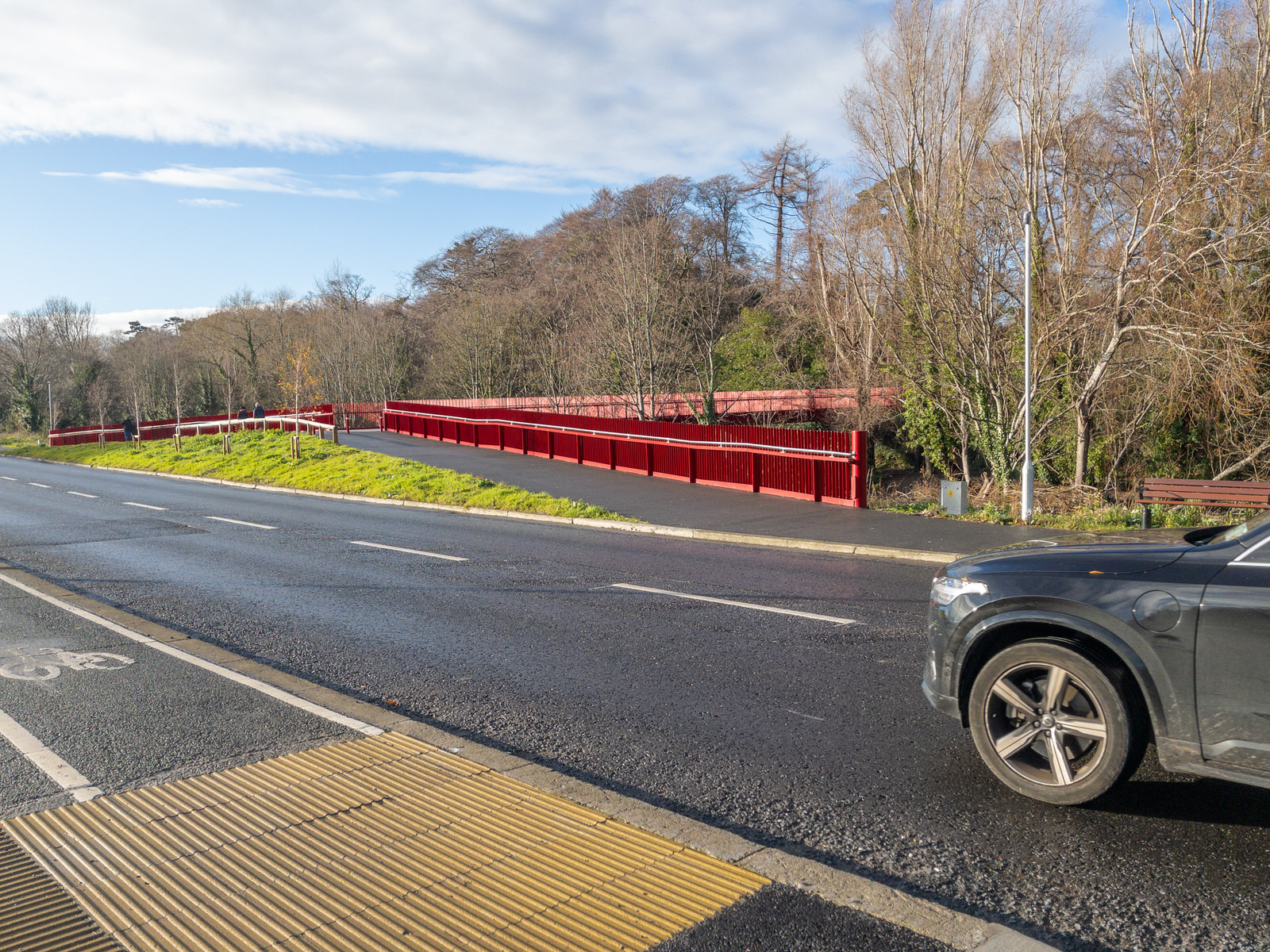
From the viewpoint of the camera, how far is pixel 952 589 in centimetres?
462

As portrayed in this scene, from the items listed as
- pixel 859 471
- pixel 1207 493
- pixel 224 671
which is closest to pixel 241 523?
pixel 224 671

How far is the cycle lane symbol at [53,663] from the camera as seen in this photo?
22.0 feet

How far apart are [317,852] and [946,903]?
245cm

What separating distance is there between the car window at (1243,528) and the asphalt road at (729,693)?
1.22m

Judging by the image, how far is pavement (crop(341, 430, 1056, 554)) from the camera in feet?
42.8

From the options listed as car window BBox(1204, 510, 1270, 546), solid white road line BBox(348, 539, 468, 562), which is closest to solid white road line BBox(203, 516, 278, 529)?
solid white road line BBox(348, 539, 468, 562)

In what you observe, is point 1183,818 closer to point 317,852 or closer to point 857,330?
point 317,852

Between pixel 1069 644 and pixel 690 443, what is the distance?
16.7 m

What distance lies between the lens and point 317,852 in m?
3.69

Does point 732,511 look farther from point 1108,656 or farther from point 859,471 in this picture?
point 1108,656

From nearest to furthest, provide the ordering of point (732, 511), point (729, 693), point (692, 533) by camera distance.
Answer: point (729, 693) < point (692, 533) < point (732, 511)

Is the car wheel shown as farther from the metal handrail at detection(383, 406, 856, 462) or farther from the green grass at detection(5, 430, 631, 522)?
the metal handrail at detection(383, 406, 856, 462)

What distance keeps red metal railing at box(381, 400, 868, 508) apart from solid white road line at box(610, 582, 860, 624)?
772 cm

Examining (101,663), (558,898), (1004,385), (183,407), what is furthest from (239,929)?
(183,407)
